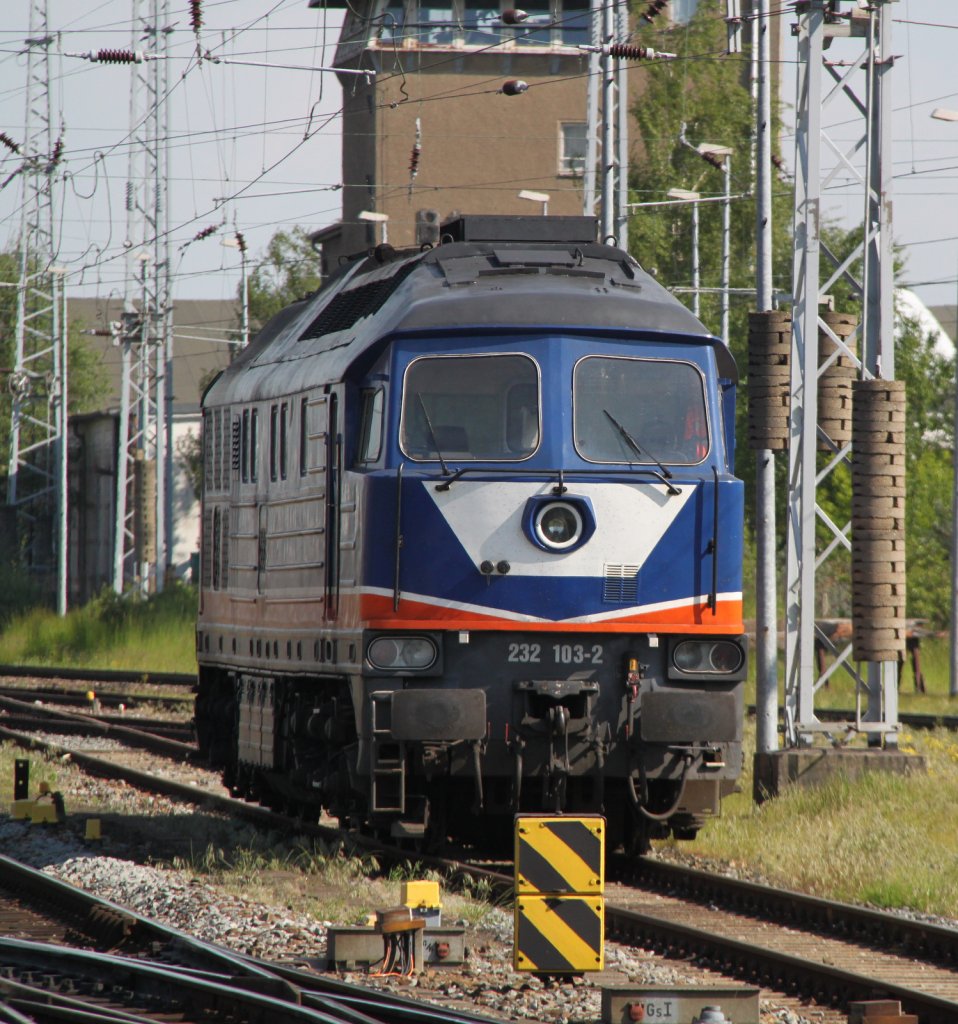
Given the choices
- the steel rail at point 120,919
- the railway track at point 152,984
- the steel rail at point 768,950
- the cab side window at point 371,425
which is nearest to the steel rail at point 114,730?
the steel rail at point 120,919

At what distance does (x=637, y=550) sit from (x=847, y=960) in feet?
8.82

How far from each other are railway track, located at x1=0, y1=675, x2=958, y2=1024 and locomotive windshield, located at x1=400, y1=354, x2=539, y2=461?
105 inches

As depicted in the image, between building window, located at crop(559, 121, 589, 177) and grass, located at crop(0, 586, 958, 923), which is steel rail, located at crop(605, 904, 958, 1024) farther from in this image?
building window, located at crop(559, 121, 589, 177)

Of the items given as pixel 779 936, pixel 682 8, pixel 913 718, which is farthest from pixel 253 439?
pixel 682 8

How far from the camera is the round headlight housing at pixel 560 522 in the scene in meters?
11.0

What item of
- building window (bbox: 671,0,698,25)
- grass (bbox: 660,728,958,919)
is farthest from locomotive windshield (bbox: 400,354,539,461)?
building window (bbox: 671,0,698,25)

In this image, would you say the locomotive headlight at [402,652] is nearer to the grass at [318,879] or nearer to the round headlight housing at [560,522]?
the round headlight housing at [560,522]

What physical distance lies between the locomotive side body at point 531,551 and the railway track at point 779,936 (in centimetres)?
49

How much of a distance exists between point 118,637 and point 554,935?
95.3ft

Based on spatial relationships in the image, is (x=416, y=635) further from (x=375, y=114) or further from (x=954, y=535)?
(x=375, y=114)

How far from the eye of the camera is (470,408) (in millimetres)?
11305

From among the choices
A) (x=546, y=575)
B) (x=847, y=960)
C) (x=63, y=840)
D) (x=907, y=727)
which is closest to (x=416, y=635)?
(x=546, y=575)

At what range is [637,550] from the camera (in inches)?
438

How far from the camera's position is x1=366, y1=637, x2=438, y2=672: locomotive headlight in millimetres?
11000
